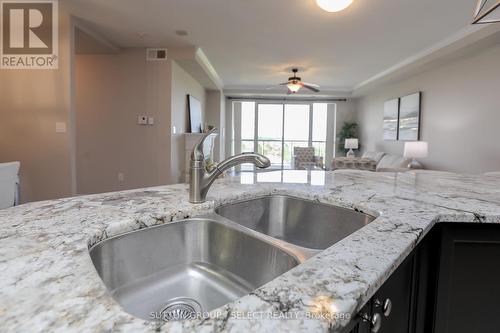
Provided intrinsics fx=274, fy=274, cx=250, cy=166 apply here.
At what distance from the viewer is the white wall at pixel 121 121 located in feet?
14.4

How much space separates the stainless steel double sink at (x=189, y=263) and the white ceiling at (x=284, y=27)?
2.76 metres

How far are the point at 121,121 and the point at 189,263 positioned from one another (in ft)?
13.7

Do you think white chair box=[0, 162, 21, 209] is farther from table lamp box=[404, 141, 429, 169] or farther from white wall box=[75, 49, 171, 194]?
table lamp box=[404, 141, 429, 169]

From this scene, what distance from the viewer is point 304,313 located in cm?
39

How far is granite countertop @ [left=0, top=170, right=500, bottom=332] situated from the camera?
0.37 meters

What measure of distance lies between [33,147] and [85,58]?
1.84 m

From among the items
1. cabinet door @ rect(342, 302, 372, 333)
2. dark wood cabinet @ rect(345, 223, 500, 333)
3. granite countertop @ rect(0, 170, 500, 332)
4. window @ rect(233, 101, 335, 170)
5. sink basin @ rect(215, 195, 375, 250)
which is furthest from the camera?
window @ rect(233, 101, 335, 170)

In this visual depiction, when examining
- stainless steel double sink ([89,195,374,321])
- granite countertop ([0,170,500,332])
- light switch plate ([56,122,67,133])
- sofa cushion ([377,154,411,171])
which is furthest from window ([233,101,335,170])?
stainless steel double sink ([89,195,374,321])

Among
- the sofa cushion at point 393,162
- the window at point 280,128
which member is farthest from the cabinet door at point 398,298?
the window at point 280,128

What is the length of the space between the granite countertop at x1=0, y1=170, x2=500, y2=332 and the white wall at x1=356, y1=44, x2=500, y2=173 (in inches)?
131

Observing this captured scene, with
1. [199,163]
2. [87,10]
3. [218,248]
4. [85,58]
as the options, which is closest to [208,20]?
[87,10]

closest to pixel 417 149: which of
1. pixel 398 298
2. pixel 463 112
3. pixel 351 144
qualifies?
pixel 463 112

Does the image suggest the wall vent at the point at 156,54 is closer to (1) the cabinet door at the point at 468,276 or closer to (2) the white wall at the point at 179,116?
(2) the white wall at the point at 179,116

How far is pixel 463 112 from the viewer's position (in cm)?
410
